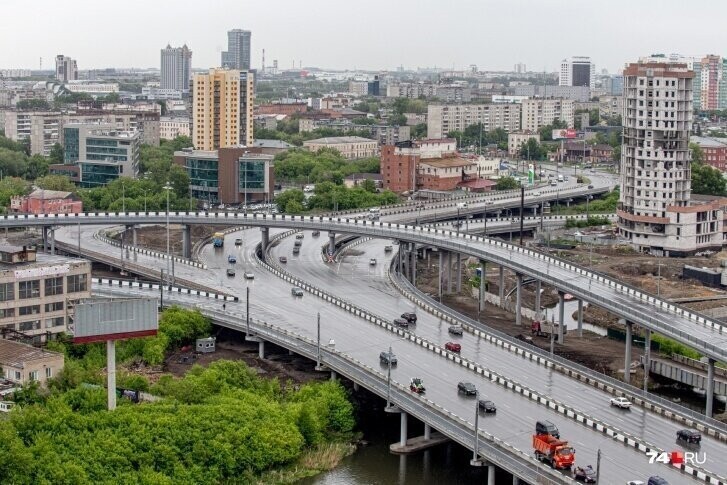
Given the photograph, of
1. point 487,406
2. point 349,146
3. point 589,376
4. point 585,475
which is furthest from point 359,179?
→ point 585,475

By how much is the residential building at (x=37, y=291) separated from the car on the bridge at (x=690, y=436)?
27001mm

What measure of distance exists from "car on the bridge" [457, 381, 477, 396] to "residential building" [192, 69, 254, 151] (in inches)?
3695

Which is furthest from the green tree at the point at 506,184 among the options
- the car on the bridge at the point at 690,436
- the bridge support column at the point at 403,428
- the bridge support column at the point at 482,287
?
the car on the bridge at the point at 690,436

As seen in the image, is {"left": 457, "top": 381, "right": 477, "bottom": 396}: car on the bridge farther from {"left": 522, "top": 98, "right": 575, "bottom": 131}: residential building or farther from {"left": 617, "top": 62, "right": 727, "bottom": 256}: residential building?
Answer: {"left": 522, "top": 98, "right": 575, "bottom": 131}: residential building

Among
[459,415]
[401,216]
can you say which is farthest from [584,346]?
[401,216]

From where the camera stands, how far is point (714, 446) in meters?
41.2

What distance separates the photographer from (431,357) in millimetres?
52094

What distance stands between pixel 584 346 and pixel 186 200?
55401 millimetres

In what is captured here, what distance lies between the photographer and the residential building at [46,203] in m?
100

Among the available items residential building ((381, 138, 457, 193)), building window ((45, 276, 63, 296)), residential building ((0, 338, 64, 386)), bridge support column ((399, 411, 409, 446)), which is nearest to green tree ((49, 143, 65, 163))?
residential building ((381, 138, 457, 193))

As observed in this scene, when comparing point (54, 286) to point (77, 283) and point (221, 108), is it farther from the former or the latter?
point (221, 108)

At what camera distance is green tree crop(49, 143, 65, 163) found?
141m

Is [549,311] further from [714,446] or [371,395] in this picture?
[714,446]

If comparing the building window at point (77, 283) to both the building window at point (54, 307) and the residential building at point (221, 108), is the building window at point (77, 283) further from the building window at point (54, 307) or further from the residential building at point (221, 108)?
the residential building at point (221, 108)
